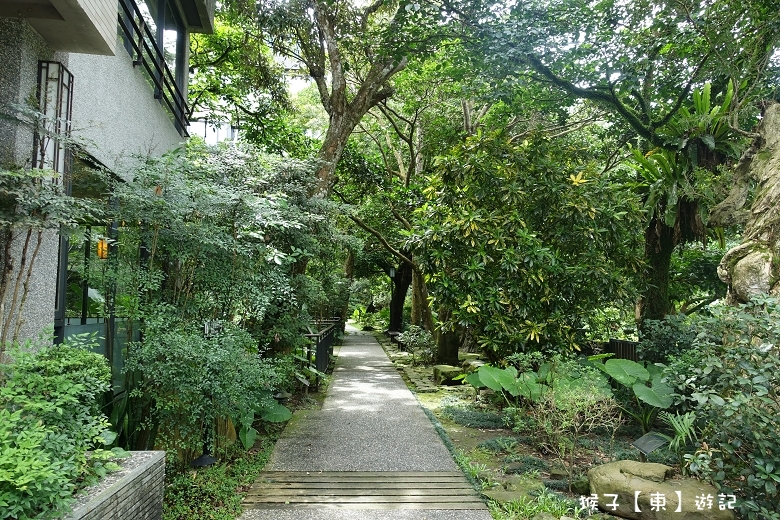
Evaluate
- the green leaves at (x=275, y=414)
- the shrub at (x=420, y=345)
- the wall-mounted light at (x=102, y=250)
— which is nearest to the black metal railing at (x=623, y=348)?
the shrub at (x=420, y=345)

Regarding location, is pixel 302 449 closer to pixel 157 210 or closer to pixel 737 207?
pixel 157 210

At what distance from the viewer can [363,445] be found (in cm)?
654

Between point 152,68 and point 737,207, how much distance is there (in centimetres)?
861

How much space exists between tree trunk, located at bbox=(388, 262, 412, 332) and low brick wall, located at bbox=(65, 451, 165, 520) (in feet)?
56.1

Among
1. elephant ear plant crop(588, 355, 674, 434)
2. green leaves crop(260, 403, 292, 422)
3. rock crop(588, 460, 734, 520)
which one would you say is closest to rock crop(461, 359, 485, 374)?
elephant ear plant crop(588, 355, 674, 434)

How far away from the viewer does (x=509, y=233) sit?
7836 millimetres

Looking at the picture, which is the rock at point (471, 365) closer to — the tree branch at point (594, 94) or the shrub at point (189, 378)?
the tree branch at point (594, 94)

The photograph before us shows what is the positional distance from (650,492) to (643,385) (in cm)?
237

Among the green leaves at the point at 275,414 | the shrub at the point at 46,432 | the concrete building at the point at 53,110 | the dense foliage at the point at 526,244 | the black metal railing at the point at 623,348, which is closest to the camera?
the shrub at the point at 46,432

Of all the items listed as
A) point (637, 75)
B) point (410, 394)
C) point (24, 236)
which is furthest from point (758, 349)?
point (410, 394)

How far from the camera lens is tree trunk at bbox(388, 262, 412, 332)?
21.1 m

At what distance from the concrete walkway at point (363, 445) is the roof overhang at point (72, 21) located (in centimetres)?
402

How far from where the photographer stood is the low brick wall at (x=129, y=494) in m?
2.75

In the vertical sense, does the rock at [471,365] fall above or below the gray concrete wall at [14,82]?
below
